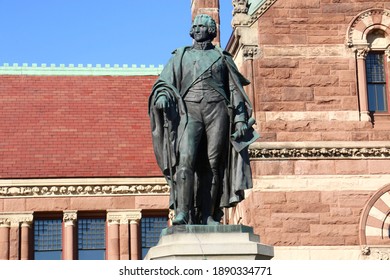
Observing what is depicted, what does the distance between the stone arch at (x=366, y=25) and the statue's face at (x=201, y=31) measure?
12.1 m

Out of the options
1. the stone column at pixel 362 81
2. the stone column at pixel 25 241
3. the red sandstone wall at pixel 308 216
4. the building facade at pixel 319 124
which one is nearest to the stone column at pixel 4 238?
the stone column at pixel 25 241

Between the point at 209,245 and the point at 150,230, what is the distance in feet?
53.7

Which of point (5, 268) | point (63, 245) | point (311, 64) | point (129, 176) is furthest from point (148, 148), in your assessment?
point (5, 268)

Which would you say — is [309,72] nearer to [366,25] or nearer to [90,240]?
[366,25]

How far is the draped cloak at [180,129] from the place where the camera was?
11.5 m

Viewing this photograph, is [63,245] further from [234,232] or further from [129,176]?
[234,232]

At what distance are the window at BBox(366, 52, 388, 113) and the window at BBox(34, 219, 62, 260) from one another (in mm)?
8182

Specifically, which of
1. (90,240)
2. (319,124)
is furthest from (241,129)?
(90,240)

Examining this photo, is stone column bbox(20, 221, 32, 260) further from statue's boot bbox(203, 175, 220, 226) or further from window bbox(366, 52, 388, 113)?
statue's boot bbox(203, 175, 220, 226)

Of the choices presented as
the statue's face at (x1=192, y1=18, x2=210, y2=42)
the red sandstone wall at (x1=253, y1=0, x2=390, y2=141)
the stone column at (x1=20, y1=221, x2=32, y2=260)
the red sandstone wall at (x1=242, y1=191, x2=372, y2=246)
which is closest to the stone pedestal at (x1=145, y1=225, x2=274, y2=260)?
the statue's face at (x1=192, y1=18, x2=210, y2=42)

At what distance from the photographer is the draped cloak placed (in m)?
11.5

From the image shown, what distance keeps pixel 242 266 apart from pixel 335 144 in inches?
520

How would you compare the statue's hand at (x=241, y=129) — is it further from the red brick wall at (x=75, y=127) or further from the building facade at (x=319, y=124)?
the red brick wall at (x=75, y=127)

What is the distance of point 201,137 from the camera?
1161 cm
